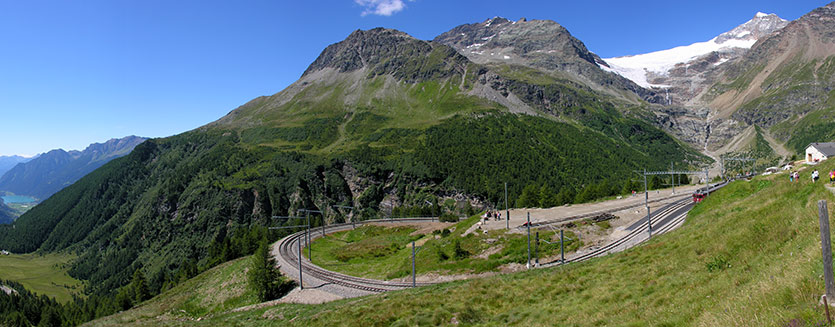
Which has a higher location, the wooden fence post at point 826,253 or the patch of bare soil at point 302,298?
the wooden fence post at point 826,253

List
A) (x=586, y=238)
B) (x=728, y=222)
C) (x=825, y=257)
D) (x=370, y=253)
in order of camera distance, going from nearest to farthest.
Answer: (x=825, y=257) < (x=728, y=222) < (x=586, y=238) < (x=370, y=253)

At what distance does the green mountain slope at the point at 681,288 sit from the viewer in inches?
410

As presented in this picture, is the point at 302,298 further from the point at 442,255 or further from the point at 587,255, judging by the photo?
the point at 587,255

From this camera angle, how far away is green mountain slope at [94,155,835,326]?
34.2 feet

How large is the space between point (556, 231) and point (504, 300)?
2716 centimetres

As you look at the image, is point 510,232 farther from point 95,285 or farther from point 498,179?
point 95,285

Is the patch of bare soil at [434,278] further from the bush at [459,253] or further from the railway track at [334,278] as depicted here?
the bush at [459,253]

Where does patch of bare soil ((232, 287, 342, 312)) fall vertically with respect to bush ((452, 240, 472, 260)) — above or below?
below

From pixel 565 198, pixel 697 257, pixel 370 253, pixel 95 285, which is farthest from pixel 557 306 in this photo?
pixel 95 285

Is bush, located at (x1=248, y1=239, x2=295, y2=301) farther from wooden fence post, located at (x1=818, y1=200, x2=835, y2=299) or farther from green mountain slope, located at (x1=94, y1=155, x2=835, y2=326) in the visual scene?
wooden fence post, located at (x1=818, y1=200, x2=835, y2=299)

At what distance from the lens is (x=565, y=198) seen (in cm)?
10294

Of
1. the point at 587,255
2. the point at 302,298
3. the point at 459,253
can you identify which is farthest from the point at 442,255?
the point at 302,298

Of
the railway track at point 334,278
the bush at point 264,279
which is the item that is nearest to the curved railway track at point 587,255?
the railway track at point 334,278

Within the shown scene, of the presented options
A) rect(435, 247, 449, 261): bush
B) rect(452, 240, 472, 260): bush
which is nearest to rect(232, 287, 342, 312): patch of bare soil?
rect(435, 247, 449, 261): bush
